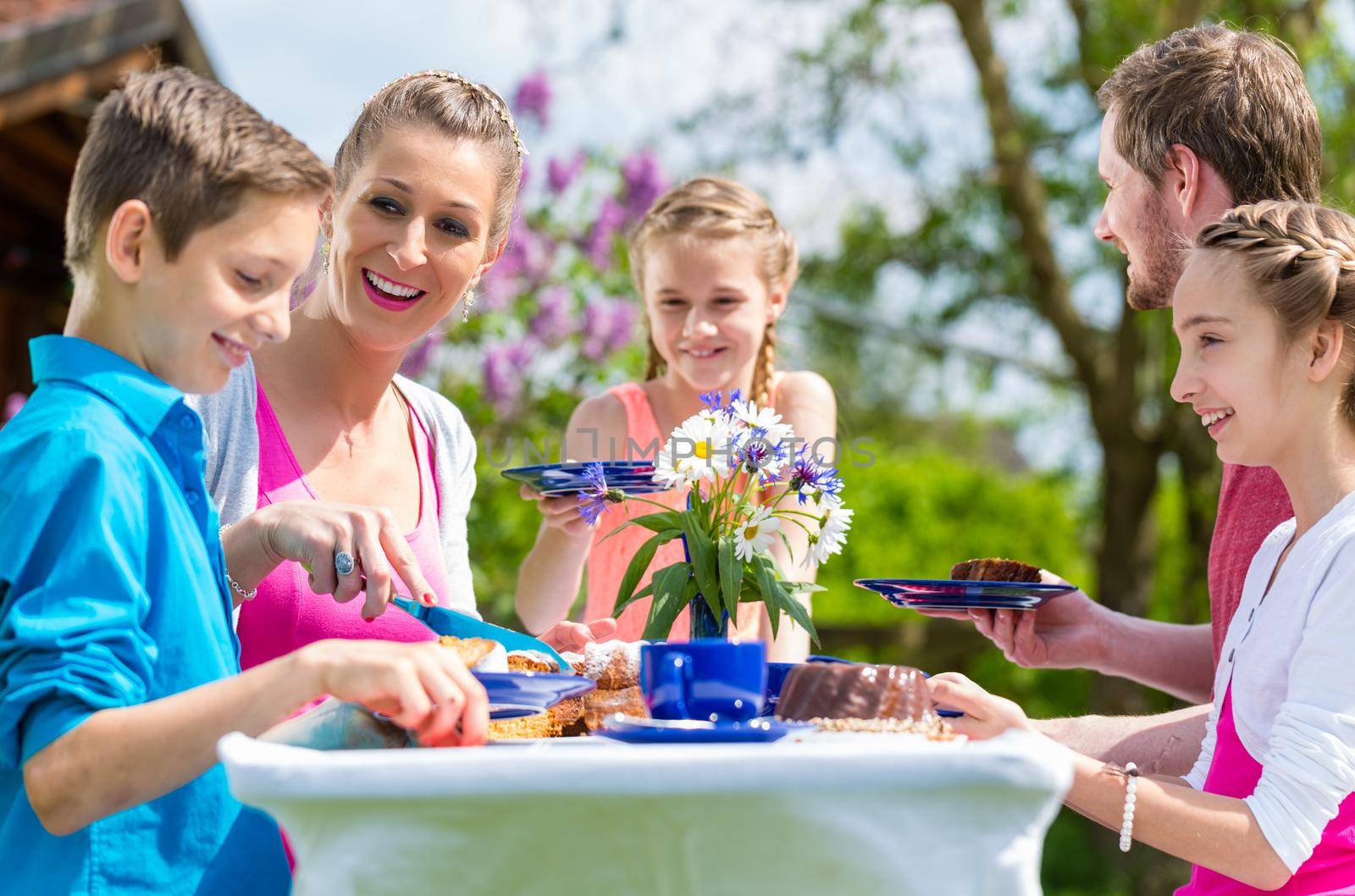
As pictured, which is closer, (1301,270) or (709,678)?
(709,678)

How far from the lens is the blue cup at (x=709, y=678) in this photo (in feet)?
4.41

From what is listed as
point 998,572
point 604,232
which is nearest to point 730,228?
point 998,572

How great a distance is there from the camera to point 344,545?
154cm

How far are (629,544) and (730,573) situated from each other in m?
1.07

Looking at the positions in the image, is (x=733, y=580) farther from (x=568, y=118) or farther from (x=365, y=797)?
(x=568, y=118)

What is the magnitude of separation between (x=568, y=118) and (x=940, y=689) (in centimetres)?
560

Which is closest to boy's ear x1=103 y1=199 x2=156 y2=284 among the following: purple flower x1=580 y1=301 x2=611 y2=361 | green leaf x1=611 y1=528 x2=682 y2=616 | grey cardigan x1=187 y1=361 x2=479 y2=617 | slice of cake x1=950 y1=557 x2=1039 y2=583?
grey cardigan x1=187 y1=361 x2=479 y2=617

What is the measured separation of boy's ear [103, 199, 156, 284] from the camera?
1322 millimetres

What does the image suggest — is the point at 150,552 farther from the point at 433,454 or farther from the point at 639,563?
the point at 433,454

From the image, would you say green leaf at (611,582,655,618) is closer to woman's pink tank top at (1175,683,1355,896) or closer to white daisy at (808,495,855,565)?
white daisy at (808,495,855,565)

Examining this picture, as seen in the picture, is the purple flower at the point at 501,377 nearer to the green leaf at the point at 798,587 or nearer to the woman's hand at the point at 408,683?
the green leaf at the point at 798,587

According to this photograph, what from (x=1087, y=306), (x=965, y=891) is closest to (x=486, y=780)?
(x=965, y=891)

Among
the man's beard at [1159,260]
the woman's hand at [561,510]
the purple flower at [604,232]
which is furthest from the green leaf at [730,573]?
the purple flower at [604,232]

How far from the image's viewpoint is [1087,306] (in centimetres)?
876
